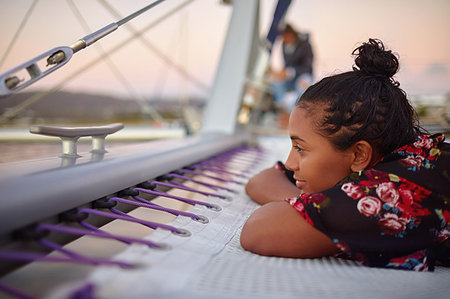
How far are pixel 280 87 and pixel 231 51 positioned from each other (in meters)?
1.58

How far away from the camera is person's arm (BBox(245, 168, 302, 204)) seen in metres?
0.96

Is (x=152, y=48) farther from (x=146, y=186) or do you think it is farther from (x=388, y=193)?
(x=388, y=193)

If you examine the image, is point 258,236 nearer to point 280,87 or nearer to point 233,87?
point 233,87

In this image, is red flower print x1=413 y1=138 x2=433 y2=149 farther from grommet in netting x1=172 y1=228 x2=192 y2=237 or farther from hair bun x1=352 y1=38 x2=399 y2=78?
grommet in netting x1=172 y1=228 x2=192 y2=237

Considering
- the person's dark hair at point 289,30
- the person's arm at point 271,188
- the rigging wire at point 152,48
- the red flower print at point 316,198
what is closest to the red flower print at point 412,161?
the red flower print at point 316,198

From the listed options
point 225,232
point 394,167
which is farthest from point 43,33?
point 394,167

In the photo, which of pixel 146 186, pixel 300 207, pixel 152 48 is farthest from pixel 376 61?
pixel 152 48

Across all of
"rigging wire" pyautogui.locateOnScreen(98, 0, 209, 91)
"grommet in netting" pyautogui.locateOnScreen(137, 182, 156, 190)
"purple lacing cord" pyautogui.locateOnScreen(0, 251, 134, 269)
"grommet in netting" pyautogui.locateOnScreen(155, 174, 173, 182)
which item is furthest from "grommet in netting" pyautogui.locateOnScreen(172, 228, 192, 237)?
"rigging wire" pyautogui.locateOnScreen(98, 0, 209, 91)

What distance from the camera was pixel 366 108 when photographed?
683 millimetres

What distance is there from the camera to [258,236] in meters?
0.63

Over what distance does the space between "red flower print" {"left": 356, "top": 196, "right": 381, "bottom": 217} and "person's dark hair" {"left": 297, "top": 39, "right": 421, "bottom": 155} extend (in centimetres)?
13

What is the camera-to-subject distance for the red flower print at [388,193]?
61cm

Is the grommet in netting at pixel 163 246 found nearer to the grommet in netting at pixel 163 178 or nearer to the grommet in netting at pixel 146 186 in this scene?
the grommet in netting at pixel 146 186

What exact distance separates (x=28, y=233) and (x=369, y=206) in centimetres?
49
